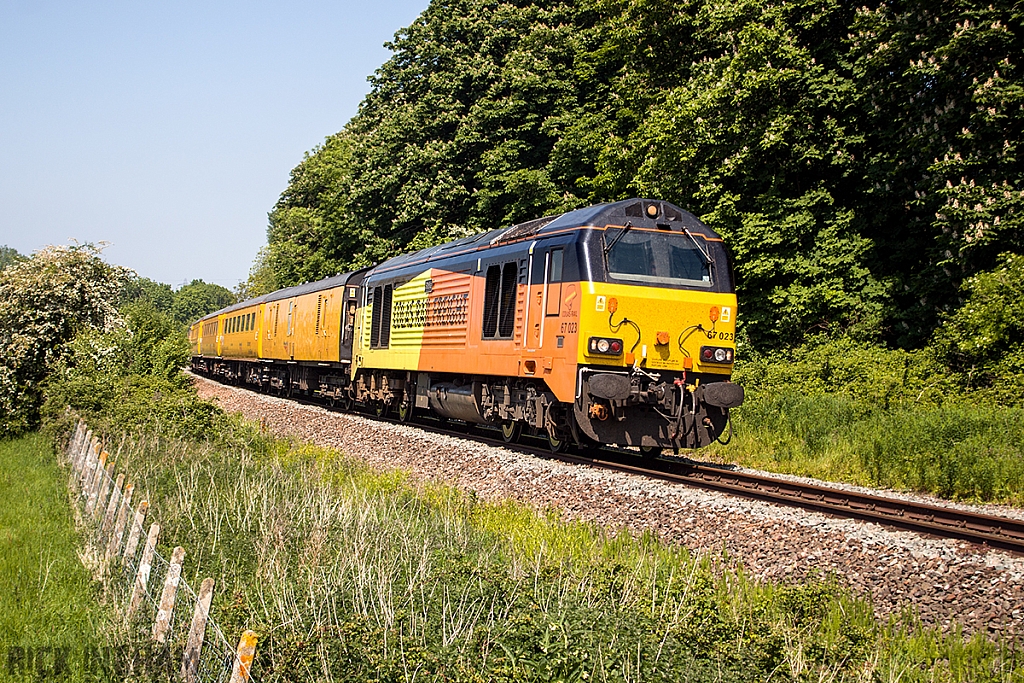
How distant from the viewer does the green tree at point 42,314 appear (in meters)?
20.3

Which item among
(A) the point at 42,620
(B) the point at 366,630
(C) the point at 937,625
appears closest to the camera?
(B) the point at 366,630

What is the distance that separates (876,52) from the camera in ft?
69.1

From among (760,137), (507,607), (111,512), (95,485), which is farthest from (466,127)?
(507,607)

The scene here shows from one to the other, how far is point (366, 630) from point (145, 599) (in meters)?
2.20

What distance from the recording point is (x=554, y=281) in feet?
43.4

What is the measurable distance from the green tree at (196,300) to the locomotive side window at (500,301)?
143 metres

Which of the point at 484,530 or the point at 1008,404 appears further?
the point at 1008,404

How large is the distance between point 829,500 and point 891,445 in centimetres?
323

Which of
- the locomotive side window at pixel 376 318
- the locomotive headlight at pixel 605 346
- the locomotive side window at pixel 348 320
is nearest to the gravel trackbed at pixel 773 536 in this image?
the locomotive headlight at pixel 605 346

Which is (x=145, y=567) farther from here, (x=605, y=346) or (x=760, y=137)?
(x=760, y=137)

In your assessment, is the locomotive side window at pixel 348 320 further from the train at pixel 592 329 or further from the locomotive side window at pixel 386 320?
the train at pixel 592 329

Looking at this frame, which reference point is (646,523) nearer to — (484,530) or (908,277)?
(484,530)

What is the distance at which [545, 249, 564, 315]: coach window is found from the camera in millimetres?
13094

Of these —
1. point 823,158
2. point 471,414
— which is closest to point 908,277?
point 823,158
